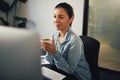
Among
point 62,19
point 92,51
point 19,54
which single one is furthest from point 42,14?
point 19,54

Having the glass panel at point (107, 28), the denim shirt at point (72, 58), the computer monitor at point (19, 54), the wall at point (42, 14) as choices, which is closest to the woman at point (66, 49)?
the denim shirt at point (72, 58)

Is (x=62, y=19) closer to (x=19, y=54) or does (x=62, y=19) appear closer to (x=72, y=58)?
(x=72, y=58)

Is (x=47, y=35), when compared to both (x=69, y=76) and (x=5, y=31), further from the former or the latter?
(x=5, y=31)

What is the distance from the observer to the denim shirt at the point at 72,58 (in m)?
1.32

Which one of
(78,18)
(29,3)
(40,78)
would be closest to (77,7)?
(78,18)

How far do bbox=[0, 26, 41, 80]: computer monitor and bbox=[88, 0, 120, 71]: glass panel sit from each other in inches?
84.7

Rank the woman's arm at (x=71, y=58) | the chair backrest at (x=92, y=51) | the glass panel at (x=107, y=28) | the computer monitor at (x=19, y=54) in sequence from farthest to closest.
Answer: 1. the glass panel at (x=107, y=28)
2. the chair backrest at (x=92, y=51)
3. the woman's arm at (x=71, y=58)
4. the computer monitor at (x=19, y=54)

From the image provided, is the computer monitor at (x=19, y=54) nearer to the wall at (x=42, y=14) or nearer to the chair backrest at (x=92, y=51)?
the chair backrest at (x=92, y=51)

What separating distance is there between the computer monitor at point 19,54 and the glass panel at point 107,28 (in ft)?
7.06

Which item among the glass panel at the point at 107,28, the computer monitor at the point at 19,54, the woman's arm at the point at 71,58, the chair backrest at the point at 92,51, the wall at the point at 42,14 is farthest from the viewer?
the wall at the point at 42,14

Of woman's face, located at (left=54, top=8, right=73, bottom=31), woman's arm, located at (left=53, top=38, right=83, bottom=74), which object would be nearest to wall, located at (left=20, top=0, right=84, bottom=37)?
woman's face, located at (left=54, top=8, right=73, bottom=31)

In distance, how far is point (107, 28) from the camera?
264 cm

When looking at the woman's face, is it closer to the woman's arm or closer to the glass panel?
the woman's arm

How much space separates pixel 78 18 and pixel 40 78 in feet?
7.67
